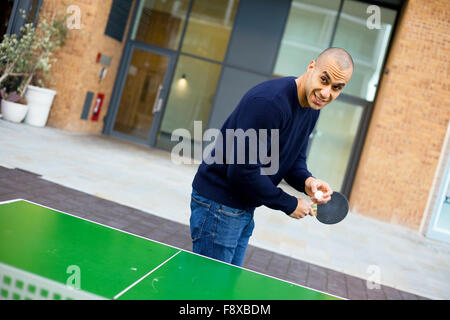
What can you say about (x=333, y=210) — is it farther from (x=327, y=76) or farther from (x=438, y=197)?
(x=438, y=197)

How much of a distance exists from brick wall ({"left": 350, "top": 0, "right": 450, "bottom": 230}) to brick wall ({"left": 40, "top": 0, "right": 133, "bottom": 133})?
6319mm

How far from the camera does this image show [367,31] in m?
10.4

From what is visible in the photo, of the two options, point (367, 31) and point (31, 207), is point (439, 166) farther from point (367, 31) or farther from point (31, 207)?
point (31, 207)

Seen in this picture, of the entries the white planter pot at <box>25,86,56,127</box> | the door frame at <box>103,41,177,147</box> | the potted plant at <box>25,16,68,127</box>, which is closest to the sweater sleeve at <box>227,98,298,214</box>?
the potted plant at <box>25,16,68,127</box>

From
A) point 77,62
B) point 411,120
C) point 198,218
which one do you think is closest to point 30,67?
point 77,62

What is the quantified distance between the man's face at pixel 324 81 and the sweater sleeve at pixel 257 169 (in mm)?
210

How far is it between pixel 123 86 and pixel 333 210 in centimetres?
989

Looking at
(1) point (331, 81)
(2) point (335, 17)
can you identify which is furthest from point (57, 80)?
(1) point (331, 81)

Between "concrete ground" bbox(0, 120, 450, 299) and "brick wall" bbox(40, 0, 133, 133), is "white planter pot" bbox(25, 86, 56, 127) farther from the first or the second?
"concrete ground" bbox(0, 120, 450, 299)

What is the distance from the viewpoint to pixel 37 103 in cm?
926

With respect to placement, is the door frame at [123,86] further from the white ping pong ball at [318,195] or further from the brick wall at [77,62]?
the white ping pong ball at [318,195]

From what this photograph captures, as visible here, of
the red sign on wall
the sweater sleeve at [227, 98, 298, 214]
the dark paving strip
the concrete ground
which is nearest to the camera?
the sweater sleeve at [227, 98, 298, 214]

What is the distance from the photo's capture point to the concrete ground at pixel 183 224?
4.57 meters

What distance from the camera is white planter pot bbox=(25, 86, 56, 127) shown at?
360 inches
